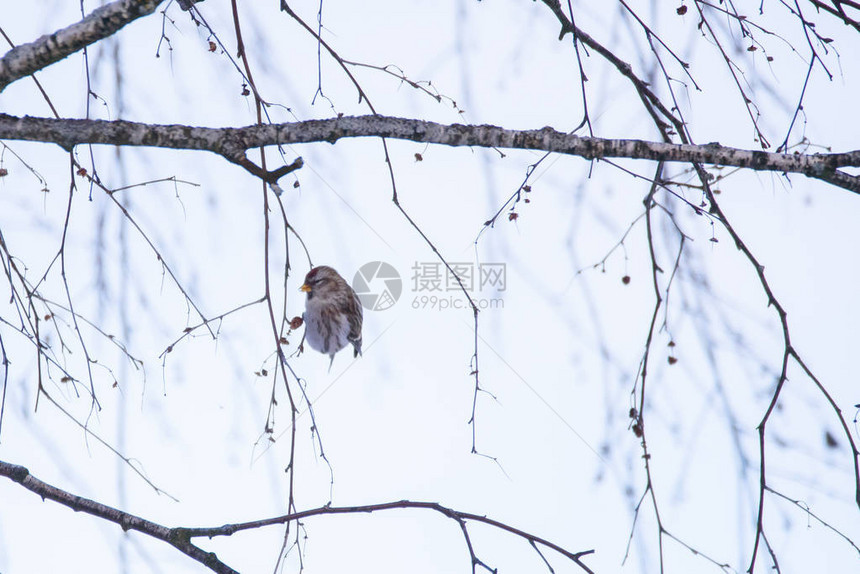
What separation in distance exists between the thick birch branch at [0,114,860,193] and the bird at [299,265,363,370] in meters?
0.62

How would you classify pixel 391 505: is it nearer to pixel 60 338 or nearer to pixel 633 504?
pixel 633 504

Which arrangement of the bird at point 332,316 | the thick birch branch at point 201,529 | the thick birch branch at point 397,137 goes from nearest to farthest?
the thick birch branch at point 201,529 → the thick birch branch at point 397,137 → the bird at point 332,316

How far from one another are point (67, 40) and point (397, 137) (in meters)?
0.62

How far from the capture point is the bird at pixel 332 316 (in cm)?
195

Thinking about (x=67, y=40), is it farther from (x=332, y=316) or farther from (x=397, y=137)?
(x=332, y=316)

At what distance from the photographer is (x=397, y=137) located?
1457mm

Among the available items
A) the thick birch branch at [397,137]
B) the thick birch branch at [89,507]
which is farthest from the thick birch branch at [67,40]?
the thick birch branch at [89,507]

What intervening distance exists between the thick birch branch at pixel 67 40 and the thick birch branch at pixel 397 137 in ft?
0.31

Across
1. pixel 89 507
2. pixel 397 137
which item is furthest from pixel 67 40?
pixel 89 507

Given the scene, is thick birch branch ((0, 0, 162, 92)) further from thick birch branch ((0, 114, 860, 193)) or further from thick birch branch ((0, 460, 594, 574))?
thick birch branch ((0, 460, 594, 574))

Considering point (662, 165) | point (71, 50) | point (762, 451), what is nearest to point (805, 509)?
point (762, 451)

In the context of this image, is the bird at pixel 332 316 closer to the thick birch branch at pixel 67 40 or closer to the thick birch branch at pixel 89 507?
the thick birch branch at pixel 89 507

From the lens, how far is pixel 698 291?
5.47 feet

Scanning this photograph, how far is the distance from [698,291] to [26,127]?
1442mm
